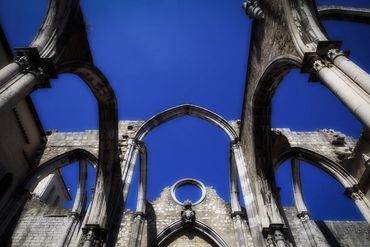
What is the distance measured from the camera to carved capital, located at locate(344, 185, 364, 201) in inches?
324

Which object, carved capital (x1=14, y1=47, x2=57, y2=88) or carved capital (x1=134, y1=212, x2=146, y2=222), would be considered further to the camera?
carved capital (x1=134, y1=212, x2=146, y2=222)

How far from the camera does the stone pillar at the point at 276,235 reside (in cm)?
566

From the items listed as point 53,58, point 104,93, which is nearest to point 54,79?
point 53,58

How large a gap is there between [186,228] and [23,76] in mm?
8126

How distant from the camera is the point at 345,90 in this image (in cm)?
373

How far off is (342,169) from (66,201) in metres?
22.2

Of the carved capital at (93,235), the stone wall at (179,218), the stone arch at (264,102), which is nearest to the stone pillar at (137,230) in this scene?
the stone wall at (179,218)

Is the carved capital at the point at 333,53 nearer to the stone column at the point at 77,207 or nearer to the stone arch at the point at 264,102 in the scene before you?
the stone arch at the point at 264,102

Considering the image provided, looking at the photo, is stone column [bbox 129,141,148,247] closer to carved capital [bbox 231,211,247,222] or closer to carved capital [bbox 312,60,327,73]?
carved capital [bbox 231,211,247,222]

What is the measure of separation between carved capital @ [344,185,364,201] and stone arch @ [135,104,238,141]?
13.0ft

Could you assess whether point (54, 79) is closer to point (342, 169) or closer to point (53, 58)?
point (53, 58)

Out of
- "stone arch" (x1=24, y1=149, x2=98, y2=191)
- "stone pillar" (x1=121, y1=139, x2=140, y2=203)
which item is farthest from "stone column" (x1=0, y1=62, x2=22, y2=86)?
"stone arch" (x1=24, y1=149, x2=98, y2=191)

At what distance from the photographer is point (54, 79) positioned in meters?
4.80

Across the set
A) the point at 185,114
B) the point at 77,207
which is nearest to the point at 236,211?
the point at 185,114
